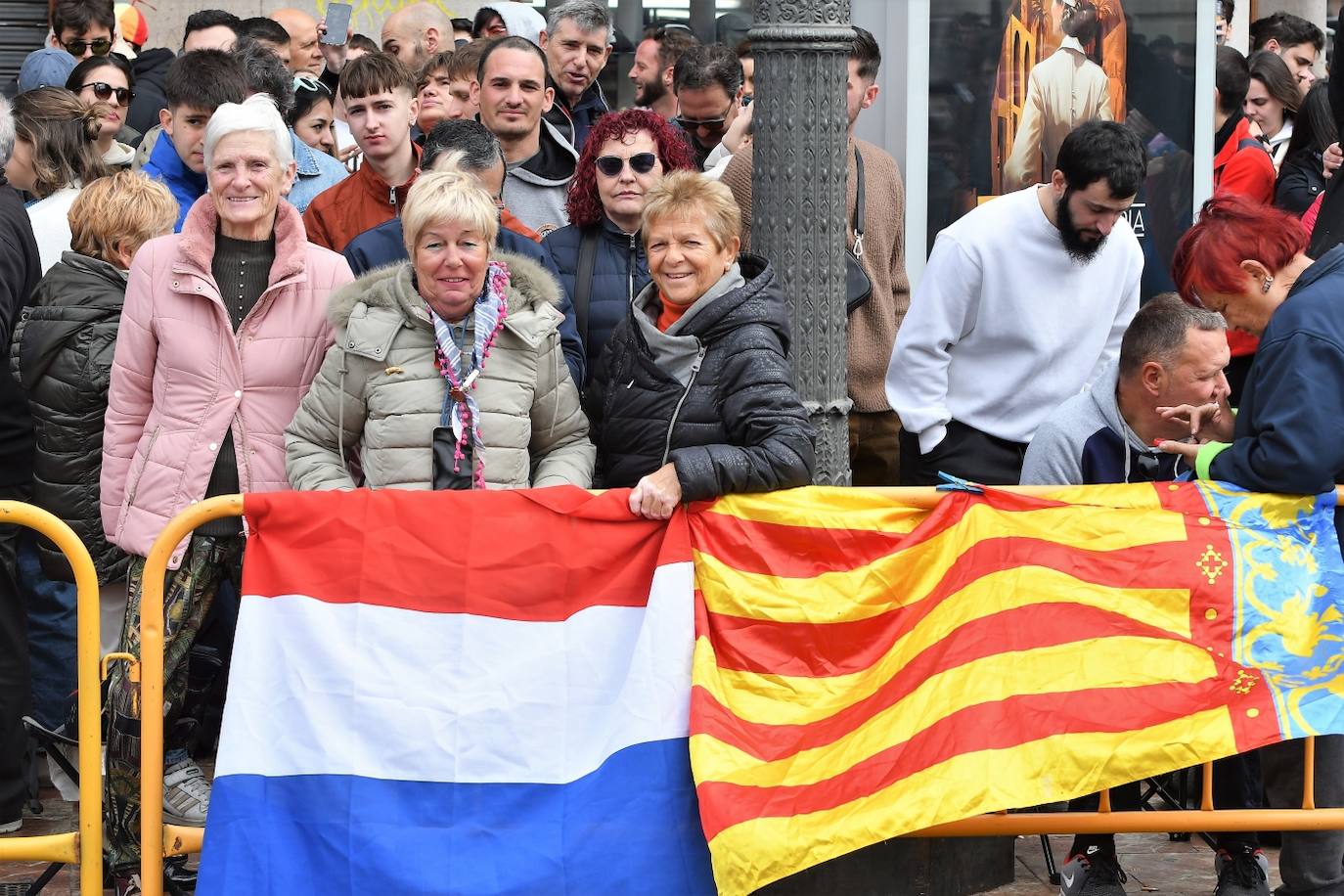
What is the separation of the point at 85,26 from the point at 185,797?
5.39m

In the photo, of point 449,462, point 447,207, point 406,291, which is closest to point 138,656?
point 449,462

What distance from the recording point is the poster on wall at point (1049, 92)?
8.22 m

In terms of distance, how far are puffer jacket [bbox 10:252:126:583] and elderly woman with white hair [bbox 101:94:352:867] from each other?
1.67ft

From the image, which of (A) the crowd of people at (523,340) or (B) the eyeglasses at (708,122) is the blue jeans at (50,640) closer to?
(A) the crowd of people at (523,340)

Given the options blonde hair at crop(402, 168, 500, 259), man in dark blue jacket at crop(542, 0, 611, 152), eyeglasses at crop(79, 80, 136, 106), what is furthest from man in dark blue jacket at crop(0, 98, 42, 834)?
man in dark blue jacket at crop(542, 0, 611, 152)

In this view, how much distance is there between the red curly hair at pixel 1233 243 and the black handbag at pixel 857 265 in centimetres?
166

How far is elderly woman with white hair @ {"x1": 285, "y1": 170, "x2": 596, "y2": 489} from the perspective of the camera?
5.05m

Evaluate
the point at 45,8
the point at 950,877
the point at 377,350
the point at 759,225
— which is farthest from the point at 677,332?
the point at 45,8

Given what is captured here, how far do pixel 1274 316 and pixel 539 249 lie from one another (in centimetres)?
235

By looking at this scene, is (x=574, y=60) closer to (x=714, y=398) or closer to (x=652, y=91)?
(x=652, y=91)

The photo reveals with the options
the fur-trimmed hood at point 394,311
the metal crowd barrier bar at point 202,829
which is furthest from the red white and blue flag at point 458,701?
the fur-trimmed hood at point 394,311

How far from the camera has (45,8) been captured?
13.0m

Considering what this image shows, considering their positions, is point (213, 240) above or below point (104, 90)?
below

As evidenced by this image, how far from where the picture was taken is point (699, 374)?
5023mm
